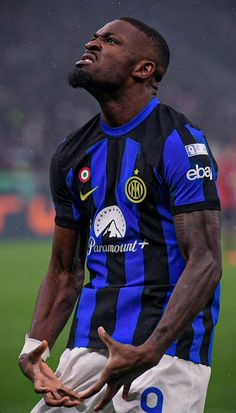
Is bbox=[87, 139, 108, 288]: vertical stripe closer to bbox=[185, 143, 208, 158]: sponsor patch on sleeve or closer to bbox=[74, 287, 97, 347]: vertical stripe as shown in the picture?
bbox=[74, 287, 97, 347]: vertical stripe

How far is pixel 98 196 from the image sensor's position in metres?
3.23

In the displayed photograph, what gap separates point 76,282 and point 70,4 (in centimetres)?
1455

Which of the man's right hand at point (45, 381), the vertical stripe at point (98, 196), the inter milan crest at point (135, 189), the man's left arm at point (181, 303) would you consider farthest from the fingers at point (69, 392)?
the inter milan crest at point (135, 189)

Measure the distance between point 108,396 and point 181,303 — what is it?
1.06ft

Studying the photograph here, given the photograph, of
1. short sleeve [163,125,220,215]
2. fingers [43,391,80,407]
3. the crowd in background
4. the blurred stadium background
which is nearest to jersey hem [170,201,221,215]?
short sleeve [163,125,220,215]

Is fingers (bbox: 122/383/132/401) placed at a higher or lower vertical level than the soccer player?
lower

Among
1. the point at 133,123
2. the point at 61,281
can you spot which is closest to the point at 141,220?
the point at 133,123

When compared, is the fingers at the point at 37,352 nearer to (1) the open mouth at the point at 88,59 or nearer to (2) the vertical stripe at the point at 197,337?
(2) the vertical stripe at the point at 197,337

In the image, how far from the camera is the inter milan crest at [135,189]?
3.09 m

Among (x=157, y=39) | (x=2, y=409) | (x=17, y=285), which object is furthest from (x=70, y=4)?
(x=157, y=39)

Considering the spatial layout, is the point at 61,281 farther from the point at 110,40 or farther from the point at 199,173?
the point at 110,40

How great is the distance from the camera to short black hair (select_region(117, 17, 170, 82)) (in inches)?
132

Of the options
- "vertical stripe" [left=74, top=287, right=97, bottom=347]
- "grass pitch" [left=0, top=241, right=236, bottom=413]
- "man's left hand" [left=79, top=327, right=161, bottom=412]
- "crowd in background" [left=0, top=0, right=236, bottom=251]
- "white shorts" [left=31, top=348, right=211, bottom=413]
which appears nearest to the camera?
"man's left hand" [left=79, top=327, right=161, bottom=412]

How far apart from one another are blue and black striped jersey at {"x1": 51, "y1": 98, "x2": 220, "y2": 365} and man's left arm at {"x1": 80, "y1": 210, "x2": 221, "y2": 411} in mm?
55
